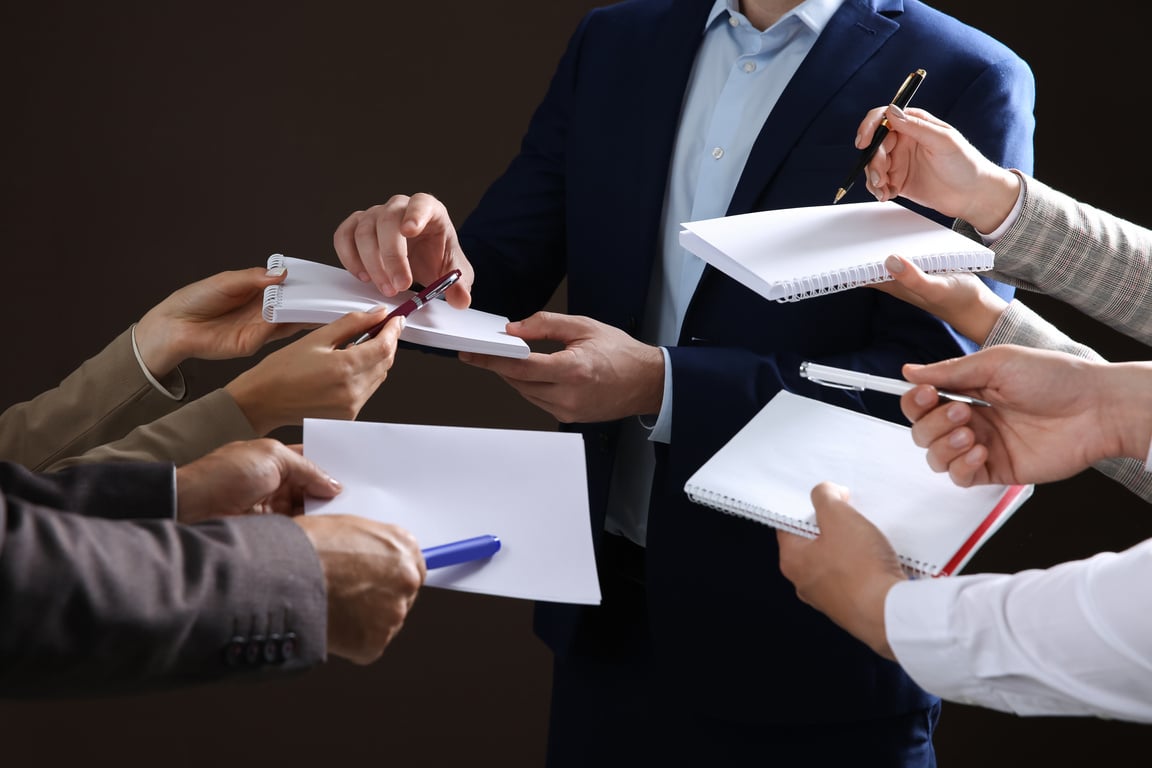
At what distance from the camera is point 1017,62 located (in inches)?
68.8

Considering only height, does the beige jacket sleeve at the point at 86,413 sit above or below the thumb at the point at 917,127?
below

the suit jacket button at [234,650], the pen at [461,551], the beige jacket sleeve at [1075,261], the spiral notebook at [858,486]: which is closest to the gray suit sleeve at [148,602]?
the suit jacket button at [234,650]

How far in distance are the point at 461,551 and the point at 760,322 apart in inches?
28.4

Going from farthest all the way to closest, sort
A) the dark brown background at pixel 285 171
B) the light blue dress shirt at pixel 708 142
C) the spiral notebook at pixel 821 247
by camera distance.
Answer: the dark brown background at pixel 285 171 < the light blue dress shirt at pixel 708 142 < the spiral notebook at pixel 821 247

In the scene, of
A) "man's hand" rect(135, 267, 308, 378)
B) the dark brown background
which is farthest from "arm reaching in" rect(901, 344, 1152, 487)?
the dark brown background

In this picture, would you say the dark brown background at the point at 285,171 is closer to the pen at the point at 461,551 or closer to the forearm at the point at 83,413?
the forearm at the point at 83,413

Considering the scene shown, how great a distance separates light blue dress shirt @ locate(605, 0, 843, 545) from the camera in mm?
1850

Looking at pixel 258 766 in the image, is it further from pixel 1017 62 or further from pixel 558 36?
pixel 1017 62

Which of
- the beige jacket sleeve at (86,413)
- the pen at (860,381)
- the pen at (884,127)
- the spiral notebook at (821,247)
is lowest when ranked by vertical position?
the beige jacket sleeve at (86,413)

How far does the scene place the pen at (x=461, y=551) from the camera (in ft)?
4.16

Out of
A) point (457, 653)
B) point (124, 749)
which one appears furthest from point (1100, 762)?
point (124, 749)

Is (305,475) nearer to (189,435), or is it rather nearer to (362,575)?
(362,575)

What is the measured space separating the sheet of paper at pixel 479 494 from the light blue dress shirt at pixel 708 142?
396 mm

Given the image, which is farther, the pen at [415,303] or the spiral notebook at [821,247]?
the pen at [415,303]
